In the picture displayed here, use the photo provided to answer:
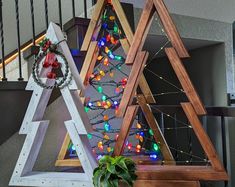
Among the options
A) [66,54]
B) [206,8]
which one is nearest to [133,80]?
[66,54]

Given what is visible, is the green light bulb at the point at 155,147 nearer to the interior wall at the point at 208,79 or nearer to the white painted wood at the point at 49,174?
the white painted wood at the point at 49,174

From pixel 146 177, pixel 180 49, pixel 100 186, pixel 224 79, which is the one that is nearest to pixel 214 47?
pixel 224 79

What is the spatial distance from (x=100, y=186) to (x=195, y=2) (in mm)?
2123

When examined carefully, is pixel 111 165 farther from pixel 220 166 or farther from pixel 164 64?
pixel 164 64

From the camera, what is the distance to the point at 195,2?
9.06 feet

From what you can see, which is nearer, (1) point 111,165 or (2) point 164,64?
(1) point 111,165

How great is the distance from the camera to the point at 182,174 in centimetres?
136

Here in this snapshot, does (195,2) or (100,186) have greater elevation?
(195,2)

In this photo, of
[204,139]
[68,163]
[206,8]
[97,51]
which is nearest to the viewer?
[204,139]

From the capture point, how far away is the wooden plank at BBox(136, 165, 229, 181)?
1315 millimetres

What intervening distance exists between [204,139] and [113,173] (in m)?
0.45

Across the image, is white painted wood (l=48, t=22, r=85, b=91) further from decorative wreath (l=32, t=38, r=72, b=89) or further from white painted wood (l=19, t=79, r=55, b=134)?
white painted wood (l=19, t=79, r=55, b=134)

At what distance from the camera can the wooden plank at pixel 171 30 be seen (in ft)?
4.55

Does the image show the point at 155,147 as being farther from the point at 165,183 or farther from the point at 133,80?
the point at 133,80
